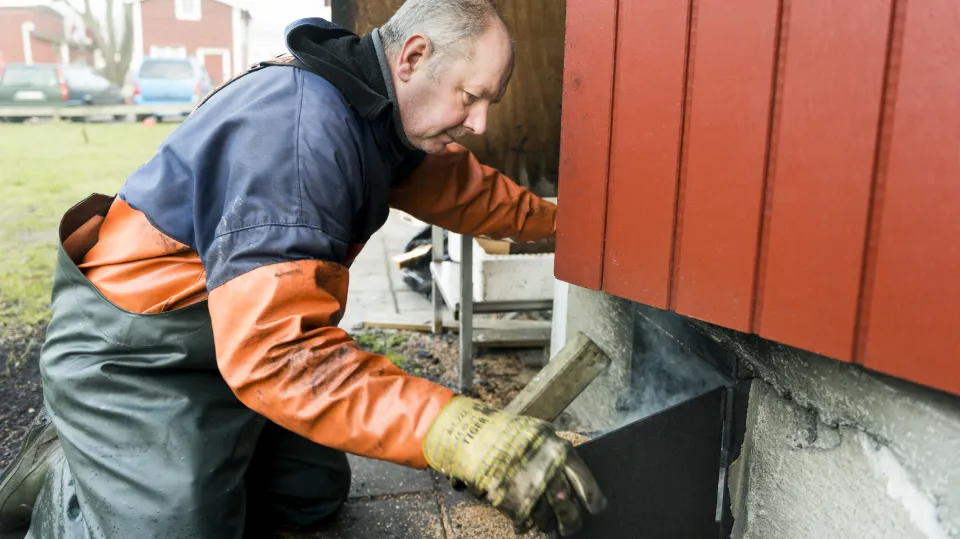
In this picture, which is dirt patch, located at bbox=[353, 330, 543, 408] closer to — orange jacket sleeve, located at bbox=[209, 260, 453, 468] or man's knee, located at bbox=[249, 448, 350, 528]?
man's knee, located at bbox=[249, 448, 350, 528]

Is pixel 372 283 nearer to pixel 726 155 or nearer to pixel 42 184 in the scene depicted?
pixel 726 155

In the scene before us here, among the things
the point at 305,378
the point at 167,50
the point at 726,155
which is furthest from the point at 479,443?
the point at 167,50

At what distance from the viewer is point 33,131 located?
53.8 ft

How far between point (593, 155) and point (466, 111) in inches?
15.6

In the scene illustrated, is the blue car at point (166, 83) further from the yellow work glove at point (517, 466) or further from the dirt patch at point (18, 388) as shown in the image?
the yellow work glove at point (517, 466)

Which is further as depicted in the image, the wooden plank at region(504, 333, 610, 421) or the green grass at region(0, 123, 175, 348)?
the green grass at region(0, 123, 175, 348)

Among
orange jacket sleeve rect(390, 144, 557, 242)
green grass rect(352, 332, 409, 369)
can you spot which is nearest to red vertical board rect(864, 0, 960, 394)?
orange jacket sleeve rect(390, 144, 557, 242)

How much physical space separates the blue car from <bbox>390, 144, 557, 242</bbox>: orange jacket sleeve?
1932 centimetres

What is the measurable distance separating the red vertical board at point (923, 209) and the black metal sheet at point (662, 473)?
63 cm

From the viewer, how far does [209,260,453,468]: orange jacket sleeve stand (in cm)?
159

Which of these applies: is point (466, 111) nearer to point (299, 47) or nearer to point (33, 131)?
point (299, 47)

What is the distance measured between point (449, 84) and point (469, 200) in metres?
0.80

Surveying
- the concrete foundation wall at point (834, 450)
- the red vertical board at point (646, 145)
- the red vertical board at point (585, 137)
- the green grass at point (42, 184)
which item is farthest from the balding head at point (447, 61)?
the green grass at point (42, 184)

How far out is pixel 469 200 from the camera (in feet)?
8.80
